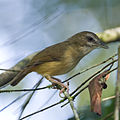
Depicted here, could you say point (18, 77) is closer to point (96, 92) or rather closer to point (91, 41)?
point (91, 41)

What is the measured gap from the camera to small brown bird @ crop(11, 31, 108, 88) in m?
3.56

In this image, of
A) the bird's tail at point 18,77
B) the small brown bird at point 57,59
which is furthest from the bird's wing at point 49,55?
the bird's tail at point 18,77

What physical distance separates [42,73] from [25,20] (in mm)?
1965

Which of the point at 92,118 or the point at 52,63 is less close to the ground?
the point at 52,63

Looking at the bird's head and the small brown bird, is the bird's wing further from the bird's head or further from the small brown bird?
the bird's head

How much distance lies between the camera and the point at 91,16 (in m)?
5.86

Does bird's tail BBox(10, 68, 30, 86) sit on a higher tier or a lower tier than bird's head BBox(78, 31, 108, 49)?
lower

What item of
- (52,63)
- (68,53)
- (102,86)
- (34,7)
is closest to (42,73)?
(52,63)

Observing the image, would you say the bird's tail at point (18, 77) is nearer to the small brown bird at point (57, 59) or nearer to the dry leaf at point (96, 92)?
the small brown bird at point (57, 59)

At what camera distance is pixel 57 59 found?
12.2ft

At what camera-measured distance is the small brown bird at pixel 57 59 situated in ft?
11.7

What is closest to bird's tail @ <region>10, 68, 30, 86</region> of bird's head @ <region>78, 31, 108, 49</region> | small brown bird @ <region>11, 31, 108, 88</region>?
Result: small brown bird @ <region>11, 31, 108, 88</region>

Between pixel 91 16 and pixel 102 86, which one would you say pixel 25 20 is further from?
pixel 102 86

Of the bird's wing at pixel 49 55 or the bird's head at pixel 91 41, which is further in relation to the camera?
the bird's head at pixel 91 41
